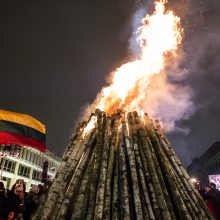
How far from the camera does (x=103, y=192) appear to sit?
6.06 meters

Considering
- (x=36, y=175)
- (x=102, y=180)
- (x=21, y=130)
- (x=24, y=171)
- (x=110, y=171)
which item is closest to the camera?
(x=102, y=180)

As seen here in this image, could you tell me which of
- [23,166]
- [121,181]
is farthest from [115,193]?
[23,166]

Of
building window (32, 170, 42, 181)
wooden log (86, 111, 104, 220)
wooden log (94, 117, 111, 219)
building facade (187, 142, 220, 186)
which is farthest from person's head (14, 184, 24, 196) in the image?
building facade (187, 142, 220, 186)

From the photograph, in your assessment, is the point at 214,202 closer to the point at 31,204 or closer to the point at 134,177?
the point at 134,177

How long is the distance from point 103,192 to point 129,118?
3.47 meters

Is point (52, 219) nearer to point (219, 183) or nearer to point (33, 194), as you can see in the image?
point (33, 194)

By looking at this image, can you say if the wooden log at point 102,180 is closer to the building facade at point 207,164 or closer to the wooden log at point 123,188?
the wooden log at point 123,188

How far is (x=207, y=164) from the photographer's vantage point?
238 feet

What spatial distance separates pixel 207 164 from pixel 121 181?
73.5 meters

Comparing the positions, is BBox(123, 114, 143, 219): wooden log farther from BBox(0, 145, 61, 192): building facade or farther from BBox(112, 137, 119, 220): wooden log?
BBox(0, 145, 61, 192): building facade

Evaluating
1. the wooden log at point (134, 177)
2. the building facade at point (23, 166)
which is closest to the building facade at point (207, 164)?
the building facade at point (23, 166)

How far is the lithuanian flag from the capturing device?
10.2 m

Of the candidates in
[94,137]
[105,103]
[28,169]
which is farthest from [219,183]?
[28,169]

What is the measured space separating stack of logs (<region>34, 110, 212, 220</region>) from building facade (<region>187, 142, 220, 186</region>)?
61182 millimetres
